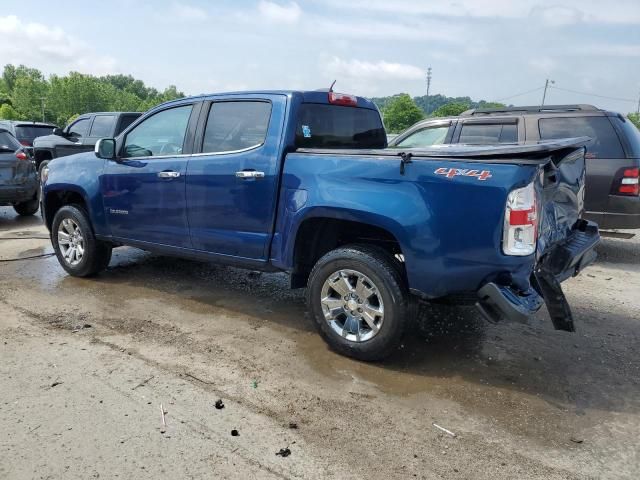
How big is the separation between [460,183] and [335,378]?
1.54 metres

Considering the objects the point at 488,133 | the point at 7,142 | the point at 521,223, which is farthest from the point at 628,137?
the point at 7,142

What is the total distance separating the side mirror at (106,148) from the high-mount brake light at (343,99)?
2.29 m

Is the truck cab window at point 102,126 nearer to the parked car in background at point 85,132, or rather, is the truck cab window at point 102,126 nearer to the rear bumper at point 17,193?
the parked car in background at point 85,132

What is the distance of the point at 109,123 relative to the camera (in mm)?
12047

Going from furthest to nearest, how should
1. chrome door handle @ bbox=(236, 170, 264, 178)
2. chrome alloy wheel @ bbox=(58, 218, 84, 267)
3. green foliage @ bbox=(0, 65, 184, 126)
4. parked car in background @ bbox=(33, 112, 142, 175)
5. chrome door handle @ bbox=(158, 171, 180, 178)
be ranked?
1. green foliage @ bbox=(0, 65, 184, 126)
2. parked car in background @ bbox=(33, 112, 142, 175)
3. chrome alloy wheel @ bbox=(58, 218, 84, 267)
4. chrome door handle @ bbox=(158, 171, 180, 178)
5. chrome door handle @ bbox=(236, 170, 264, 178)

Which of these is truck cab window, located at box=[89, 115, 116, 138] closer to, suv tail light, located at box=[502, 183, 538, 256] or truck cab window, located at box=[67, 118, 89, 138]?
truck cab window, located at box=[67, 118, 89, 138]

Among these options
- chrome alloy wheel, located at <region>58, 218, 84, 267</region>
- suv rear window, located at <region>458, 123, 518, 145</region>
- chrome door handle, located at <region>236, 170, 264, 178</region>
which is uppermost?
suv rear window, located at <region>458, 123, 518, 145</region>

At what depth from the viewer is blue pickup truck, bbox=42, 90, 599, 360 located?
10.8 feet

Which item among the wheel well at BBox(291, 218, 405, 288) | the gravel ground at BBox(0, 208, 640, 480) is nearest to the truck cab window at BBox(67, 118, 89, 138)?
the gravel ground at BBox(0, 208, 640, 480)

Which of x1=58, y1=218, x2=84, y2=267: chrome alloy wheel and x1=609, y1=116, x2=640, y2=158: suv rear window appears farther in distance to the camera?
x1=609, y1=116, x2=640, y2=158: suv rear window

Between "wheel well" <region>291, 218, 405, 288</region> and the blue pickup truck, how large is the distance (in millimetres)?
11

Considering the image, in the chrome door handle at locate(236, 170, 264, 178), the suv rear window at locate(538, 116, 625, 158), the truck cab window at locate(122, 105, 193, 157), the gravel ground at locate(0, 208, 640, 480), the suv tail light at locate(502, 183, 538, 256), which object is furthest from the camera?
the suv rear window at locate(538, 116, 625, 158)

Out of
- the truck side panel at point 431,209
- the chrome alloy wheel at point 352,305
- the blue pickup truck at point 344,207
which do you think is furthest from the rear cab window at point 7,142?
the chrome alloy wheel at point 352,305

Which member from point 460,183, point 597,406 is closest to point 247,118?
point 460,183
